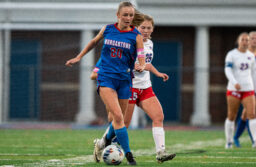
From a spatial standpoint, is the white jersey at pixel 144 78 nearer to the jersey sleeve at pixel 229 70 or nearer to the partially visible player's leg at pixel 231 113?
the jersey sleeve at pixel 229 70

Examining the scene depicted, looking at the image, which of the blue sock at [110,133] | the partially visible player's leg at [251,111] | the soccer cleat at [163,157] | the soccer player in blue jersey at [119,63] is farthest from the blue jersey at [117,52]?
the partially visible player's leg at [251,111]

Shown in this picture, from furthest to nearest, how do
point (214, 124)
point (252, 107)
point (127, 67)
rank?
1. point (214, 124)
2. point (252, 107)
3. point (127, 67)

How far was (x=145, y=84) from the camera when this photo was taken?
727 cm

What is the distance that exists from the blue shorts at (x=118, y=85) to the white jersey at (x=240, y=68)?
335 centimetres

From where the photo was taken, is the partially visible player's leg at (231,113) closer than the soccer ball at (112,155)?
No

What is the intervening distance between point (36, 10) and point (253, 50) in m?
9.80

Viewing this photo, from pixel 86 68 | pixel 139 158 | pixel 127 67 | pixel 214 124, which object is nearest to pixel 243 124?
pixel 139 158

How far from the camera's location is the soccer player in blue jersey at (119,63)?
6.52 metres

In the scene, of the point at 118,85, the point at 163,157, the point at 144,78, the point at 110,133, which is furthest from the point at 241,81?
the point at 118,85

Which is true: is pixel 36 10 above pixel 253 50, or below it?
above

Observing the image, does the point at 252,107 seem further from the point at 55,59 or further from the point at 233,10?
the point at 55,59

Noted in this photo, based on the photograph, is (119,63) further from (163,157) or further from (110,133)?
(163,157)

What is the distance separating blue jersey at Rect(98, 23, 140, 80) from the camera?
6.59 metres

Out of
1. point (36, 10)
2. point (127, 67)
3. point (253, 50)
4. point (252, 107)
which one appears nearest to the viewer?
point (127, 67)
